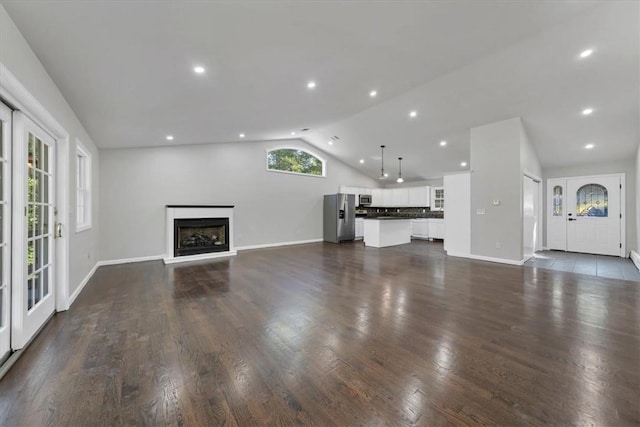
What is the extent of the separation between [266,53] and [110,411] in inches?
127

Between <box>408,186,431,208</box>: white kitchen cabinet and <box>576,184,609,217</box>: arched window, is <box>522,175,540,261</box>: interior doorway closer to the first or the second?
<box>576,184,609,217</box>: arched window

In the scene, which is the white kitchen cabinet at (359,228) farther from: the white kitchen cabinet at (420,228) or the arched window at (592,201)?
the arched window at (592,201)

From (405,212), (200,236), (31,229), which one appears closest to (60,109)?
(31,229)

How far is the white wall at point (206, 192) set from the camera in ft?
18.0

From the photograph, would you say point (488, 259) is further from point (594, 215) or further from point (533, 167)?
point (594, 215)

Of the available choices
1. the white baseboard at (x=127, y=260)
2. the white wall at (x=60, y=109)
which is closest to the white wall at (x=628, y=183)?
the white wall at (x=60, y=109)

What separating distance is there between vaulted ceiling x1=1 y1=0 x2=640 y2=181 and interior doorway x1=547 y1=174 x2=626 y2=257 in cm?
76

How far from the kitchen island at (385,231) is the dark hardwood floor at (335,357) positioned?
12.4ft

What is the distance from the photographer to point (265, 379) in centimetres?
171

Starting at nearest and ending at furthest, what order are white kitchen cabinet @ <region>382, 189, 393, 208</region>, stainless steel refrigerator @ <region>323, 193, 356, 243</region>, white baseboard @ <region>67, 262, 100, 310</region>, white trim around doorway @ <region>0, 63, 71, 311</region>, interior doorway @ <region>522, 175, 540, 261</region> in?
white trim around doorway @ <region>0, 63, 71, 311</region>
white baseboard @ <region>67, 262, 100, 310</region>
interior doorway @ <region>522, 175, 540, 261</region>
stainless steel refrigerator @ <region>323, 193, 356, 243</region>
white kitchen cabinet @ <region>382, 189, 393, 208</region>

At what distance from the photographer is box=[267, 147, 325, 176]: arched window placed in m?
7.93

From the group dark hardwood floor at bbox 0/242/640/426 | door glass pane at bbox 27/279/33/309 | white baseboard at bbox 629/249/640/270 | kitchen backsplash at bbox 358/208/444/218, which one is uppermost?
kitchen backsplash at bbox 358/208/444/218

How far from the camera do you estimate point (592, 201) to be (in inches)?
256

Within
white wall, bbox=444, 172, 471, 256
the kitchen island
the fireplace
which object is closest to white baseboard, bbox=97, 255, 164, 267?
→ the fireplace
